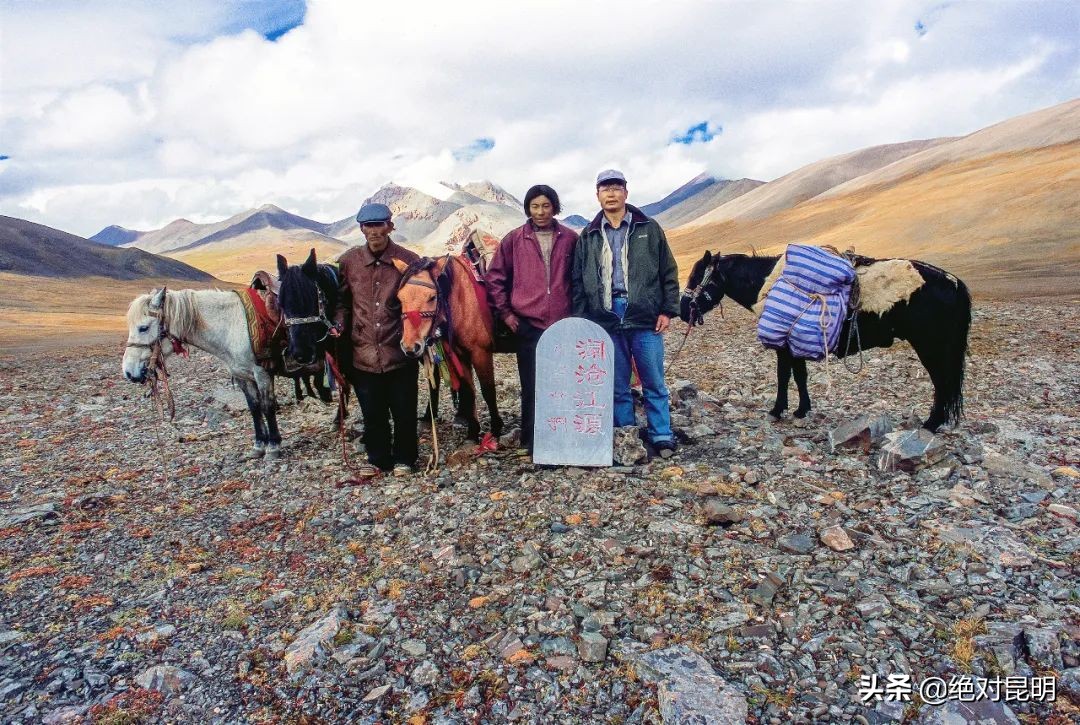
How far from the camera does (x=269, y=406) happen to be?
6160mm

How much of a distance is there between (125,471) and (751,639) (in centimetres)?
622

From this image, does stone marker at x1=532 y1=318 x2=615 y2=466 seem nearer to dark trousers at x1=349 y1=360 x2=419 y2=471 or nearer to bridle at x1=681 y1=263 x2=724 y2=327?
dark trousers at x1=349 y1=360 x2=419 y2=471

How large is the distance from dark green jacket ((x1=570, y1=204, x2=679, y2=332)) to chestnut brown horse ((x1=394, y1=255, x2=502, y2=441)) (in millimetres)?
1115

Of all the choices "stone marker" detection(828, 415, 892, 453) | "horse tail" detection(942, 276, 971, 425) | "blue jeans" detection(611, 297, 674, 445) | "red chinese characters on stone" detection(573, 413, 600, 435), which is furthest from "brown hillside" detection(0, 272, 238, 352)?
"horse tail" detection(942, 276, 971, 425)

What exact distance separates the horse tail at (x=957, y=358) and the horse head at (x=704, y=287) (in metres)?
2.17

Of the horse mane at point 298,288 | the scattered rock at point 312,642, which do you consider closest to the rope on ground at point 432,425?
the horse mane at point 298,288

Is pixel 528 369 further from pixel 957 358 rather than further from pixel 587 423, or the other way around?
pixel 957 358

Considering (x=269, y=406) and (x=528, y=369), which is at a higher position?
(x=528, y=369)

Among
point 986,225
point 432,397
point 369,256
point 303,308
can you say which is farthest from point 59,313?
point 986,225

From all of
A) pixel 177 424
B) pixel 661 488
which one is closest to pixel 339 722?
pixel 661 488

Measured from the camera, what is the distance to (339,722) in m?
2.61

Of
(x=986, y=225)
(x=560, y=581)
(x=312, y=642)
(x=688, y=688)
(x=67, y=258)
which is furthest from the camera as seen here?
(x=67, y=258)

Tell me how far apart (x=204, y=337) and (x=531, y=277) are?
135 inches

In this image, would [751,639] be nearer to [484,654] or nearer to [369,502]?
[484,654]
